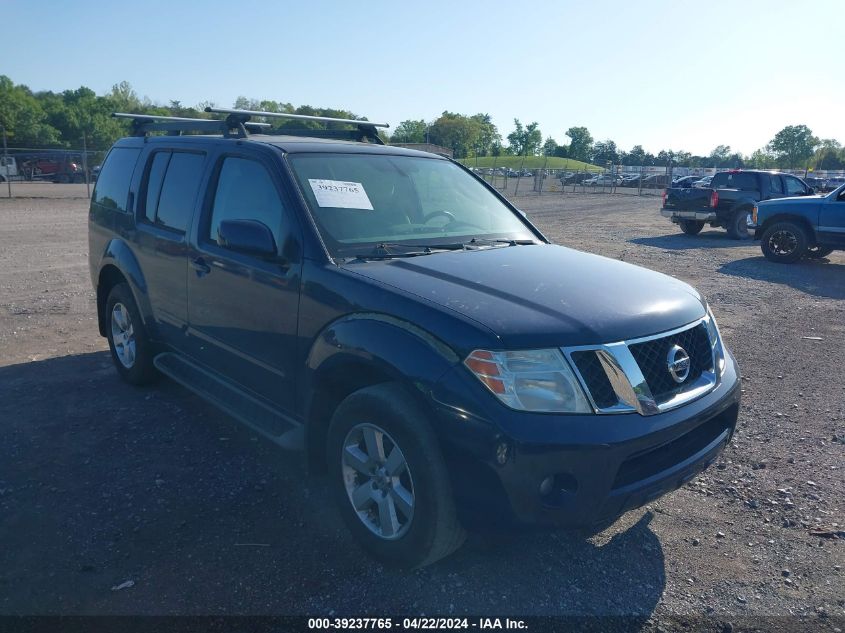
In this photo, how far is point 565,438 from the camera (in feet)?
8.36

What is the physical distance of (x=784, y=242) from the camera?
13.4m

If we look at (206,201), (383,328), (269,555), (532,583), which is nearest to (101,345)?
(206,201)

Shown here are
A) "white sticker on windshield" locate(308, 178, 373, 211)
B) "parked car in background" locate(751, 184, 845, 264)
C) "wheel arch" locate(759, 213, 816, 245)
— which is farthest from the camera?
"wheel arch" locate(759, 213, 816, 245)

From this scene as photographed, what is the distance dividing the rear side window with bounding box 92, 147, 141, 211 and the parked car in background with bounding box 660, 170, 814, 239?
53.4 ft

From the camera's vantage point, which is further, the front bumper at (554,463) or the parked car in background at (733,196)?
the parked car in background at (733,196)

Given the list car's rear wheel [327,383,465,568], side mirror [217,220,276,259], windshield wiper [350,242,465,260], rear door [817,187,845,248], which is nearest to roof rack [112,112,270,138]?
side mirror [217,220,276,259]

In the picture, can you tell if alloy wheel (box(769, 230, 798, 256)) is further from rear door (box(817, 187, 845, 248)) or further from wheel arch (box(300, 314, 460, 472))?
wheel arch (box(300, 314, 460, 472))

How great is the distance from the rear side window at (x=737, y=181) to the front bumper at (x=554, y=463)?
17.6 m

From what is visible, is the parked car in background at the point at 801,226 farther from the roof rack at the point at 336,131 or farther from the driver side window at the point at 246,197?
the driver side window at the point at 246,197

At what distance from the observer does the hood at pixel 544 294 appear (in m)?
2.76

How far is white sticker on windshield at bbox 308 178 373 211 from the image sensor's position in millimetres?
3686

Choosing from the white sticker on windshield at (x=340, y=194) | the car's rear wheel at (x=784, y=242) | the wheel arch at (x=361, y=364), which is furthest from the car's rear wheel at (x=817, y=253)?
the wheel arch at (x=361, y=364)

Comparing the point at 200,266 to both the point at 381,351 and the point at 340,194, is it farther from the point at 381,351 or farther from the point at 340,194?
the point at 381,351

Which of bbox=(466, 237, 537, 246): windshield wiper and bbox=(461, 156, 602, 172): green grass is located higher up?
bbox=(461, 156, 602, 172): green grass
